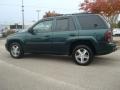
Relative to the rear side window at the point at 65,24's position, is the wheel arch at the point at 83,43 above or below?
below

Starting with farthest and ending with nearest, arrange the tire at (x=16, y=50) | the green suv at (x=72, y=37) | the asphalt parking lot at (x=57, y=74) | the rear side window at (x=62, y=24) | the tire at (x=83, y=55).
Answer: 1. the tire at (x=16, y=50)
2. the rear side window at (x=62, y=24)
3. the tire at (x=83, y=55)
4. the green suv at (x=72, y=37)
5. the asphalt parking lot at (x=57, y=74)

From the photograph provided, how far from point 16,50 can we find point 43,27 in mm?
1634

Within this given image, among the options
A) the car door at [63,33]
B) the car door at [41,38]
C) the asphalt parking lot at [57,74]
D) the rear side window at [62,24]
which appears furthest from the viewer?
the car door at [41,38]

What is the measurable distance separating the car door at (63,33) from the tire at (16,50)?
1.66m

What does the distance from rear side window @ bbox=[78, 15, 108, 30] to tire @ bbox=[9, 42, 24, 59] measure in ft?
9.53

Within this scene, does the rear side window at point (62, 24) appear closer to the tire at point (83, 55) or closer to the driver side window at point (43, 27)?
the driver side window at point (43, 27)

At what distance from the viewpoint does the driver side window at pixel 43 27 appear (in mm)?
9539

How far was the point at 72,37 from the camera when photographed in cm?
888

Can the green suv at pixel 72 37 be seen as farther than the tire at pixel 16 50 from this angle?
No

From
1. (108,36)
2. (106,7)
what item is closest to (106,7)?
(106,7)

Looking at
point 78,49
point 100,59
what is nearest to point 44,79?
point 78,49

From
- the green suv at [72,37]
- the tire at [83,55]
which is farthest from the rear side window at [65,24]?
the tire at [83,55]

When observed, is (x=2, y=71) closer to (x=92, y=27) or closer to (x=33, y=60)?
(x=33, y=60)

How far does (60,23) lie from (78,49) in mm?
1313
